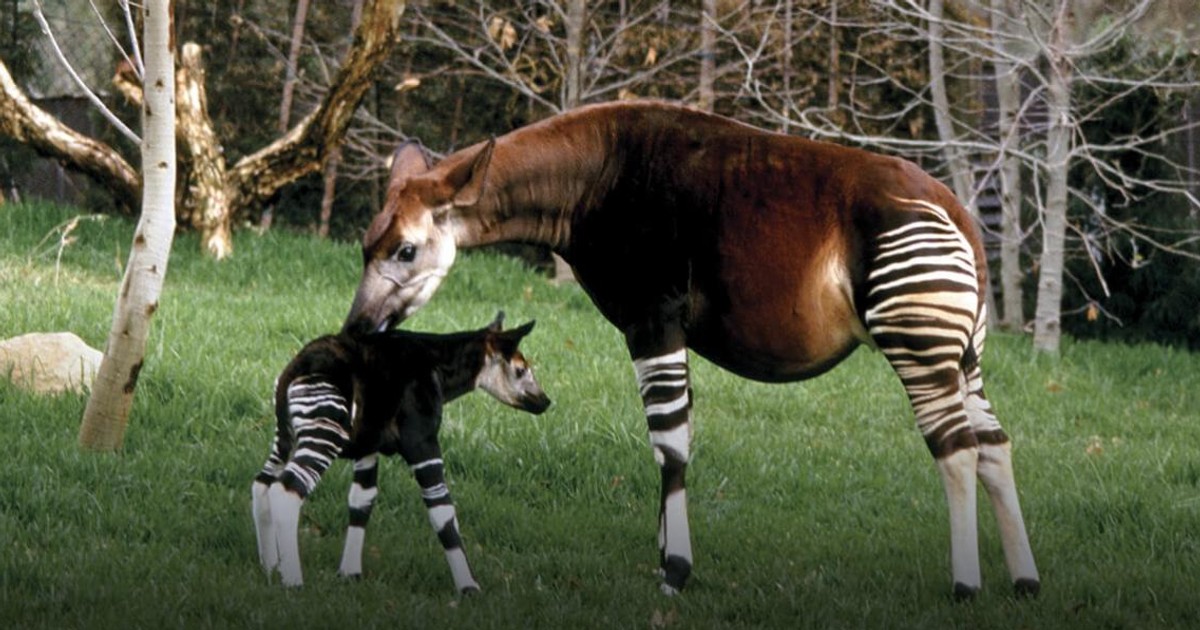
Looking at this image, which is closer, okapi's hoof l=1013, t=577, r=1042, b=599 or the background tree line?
okapi's hoof l=1013, t=577, r=1042, b=599

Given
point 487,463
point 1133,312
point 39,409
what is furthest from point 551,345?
point 1133,312

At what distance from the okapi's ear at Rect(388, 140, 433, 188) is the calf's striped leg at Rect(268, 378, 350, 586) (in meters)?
0.76

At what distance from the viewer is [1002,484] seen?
536 centimetres

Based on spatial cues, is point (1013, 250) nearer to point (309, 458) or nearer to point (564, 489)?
point (564, 489)

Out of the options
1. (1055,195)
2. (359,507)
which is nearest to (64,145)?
(1055,195)

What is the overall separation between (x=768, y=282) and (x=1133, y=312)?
10.8m

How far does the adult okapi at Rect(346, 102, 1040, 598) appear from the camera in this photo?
5.20m

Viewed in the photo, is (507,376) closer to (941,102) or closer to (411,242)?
(411,242)

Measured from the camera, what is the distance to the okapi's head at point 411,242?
4848 mm

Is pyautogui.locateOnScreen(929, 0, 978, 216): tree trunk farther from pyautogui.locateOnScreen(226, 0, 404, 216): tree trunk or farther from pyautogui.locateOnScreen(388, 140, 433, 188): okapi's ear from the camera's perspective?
pyautogui.locateOnScreen(388, 140, 433, 188): okapi's ear

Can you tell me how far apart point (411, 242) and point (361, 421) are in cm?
64

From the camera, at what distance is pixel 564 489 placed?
7.24m

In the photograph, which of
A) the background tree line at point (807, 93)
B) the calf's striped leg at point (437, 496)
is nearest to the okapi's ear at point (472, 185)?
the calf's striped leg at point (437, 496)

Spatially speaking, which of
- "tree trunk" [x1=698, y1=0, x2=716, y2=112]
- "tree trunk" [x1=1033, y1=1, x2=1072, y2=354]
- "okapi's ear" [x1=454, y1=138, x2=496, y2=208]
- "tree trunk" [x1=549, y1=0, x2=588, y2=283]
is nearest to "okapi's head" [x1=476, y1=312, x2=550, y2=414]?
"okapi's ear" [x1=454, y1=138, x2=496, y2=208]
